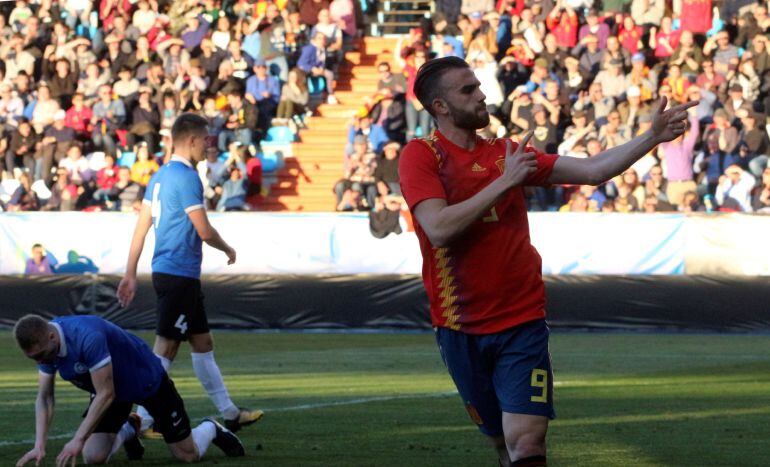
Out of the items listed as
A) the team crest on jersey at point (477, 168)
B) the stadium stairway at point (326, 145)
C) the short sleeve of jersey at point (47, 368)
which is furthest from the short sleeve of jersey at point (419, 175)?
the stadium stairway at point (326, 145)

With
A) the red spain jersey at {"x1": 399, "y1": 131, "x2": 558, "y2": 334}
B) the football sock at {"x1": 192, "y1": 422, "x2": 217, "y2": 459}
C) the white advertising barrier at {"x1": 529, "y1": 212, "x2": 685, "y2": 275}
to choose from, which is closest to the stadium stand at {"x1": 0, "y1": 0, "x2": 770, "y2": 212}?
the white advertising barrier at {"x1": 529, "y1": 212, "x2": 685, "y2": 275}

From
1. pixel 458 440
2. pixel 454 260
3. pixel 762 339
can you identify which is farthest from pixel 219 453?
pixel 762 339

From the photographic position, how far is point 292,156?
92.2ft

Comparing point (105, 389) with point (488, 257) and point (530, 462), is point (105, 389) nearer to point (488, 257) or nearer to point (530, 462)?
point (488, 257)

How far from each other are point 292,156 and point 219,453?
18958 mm

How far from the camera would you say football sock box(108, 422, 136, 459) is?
28.7 feet

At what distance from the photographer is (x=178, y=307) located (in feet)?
33.7

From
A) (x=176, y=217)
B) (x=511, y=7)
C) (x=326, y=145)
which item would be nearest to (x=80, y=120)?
(x=326, y=145)

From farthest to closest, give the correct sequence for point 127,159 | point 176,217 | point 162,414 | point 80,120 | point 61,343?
point 80,120 < point 127,159 < point 176,217 < point 162,414 < point 61,343

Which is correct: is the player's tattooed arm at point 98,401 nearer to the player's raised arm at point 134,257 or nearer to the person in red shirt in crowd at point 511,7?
the player's raised arm at point 134,257

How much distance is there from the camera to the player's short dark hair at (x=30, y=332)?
754cm

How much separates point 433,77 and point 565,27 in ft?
69.1

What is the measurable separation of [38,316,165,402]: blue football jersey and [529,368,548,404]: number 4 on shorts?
8.75 feet

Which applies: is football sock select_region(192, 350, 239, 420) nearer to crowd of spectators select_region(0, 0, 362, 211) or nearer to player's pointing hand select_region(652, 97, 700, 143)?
player's pointing hand select_region(652, 97, 700, 143)
